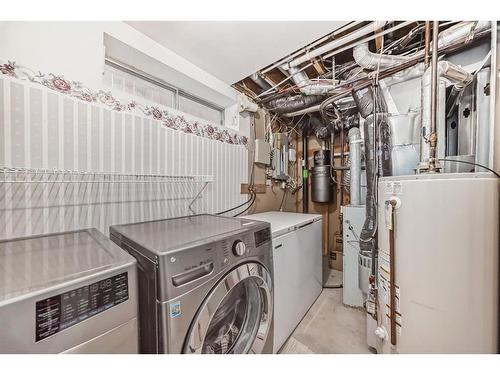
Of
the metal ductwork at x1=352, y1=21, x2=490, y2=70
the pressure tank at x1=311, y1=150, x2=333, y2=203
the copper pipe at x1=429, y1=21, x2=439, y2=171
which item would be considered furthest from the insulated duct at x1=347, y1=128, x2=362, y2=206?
the copper pipe at x1=429, y1=21, x2=439, y2=171

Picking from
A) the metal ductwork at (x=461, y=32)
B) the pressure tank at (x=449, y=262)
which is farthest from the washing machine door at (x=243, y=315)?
the metal ductwork at (x=461, y=32)

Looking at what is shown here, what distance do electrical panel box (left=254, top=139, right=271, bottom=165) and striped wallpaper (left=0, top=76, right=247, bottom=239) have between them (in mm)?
802

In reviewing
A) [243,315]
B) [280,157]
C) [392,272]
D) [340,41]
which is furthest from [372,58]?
[243,315]

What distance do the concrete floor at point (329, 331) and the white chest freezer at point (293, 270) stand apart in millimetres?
70

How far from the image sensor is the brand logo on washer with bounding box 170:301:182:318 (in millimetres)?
695

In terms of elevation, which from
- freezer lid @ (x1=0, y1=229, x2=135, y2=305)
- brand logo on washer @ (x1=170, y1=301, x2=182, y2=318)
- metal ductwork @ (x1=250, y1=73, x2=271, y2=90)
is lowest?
brand logo on washer @ (x1=170, y1=301, x2=182, y2=318)

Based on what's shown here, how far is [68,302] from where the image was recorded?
516 millimetres

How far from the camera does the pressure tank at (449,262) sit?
84 centimetres

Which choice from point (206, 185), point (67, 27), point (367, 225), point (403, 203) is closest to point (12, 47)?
point (67, 27)

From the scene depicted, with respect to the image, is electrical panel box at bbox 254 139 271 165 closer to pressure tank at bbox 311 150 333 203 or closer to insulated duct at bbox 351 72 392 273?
pressure tank at bbox 311 150 333 203

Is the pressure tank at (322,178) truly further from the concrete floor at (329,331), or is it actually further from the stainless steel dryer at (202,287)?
the stainless steel dryer at (202,287)

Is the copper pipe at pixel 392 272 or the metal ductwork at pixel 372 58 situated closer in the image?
the copper pipe at pixel 392 272

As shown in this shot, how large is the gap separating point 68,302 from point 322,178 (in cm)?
273
